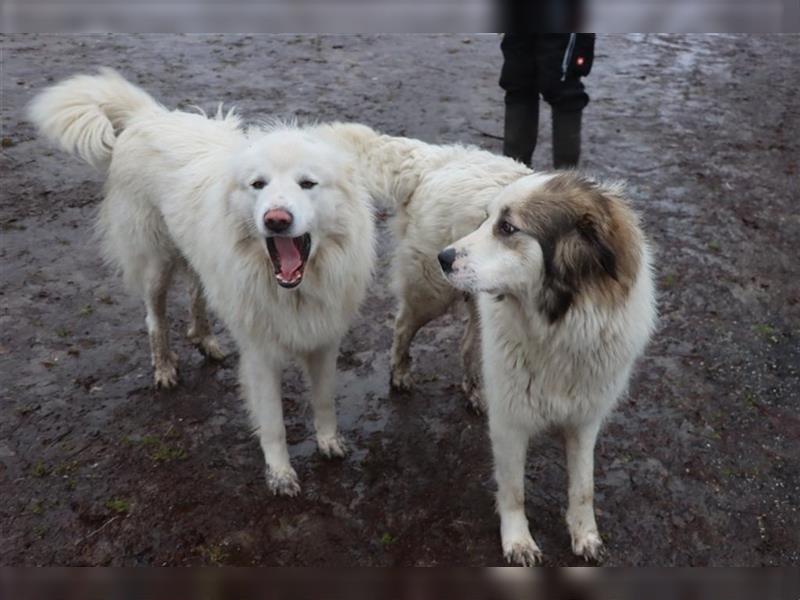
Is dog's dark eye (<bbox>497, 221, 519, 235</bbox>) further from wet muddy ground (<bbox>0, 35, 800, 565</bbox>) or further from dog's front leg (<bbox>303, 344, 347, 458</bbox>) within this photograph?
wet muddy ground (<bbox>0, 35, 800, 565</bbox>)

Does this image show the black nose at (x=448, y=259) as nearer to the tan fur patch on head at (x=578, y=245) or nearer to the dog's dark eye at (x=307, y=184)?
the tan fur patch on head at (x=578, y=245)

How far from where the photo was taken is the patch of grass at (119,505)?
3.02 metres

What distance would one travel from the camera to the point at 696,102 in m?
7.71

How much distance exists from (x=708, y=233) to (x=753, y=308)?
3.31ft

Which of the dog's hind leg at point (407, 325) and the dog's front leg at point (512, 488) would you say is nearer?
the dog's front leg at point (512, 488)

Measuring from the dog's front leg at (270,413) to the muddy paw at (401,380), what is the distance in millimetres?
835

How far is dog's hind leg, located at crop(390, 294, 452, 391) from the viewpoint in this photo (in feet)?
11.4

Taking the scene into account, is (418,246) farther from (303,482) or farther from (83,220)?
(83,220)

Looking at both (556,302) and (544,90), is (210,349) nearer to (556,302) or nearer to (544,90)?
(556,302)

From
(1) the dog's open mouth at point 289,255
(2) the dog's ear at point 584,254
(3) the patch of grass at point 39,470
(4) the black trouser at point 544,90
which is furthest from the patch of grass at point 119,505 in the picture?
(4) the black trouser at point 544,90

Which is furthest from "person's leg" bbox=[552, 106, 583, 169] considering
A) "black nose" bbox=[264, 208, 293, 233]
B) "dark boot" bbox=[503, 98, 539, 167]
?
"black nose" bbox=[264, 208, 293, 233]

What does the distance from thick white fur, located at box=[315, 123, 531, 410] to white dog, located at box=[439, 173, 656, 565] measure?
59 cm

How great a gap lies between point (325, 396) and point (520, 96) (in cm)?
250

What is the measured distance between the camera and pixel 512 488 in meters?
2.79
